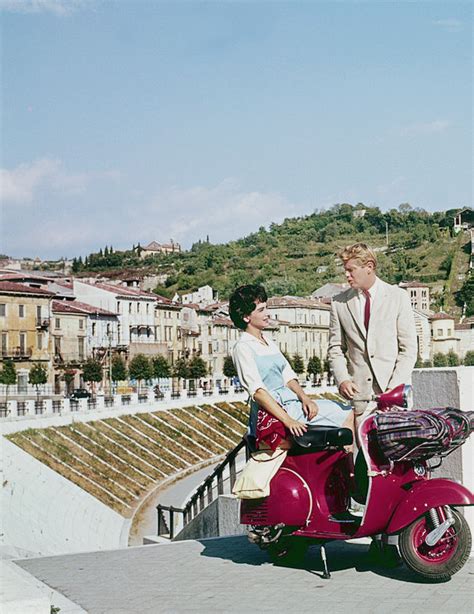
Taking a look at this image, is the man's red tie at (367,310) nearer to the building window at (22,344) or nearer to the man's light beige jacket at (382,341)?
the man's light beige jacket at (382,341)

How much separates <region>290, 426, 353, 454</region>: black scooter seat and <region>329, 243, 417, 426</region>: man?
39 centimetres

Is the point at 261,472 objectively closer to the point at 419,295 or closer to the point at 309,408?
the point at 309,408

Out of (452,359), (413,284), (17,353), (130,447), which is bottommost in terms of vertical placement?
(130,447)

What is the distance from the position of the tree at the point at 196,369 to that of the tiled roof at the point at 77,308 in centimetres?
799

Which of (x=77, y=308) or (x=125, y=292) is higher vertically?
(x=125, y=292)

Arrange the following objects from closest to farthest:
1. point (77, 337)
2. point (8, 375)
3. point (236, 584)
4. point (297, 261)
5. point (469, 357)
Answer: point (236, 584) < point (8, 375) < point (77, 337) < point (469, 357) < point (297, 261)

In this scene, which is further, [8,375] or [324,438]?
[8,375]

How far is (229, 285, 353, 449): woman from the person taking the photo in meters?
6.32

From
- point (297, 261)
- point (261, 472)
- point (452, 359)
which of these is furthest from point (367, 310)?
point (297, 261)

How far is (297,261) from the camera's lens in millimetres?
171250

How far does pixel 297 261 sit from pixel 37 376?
11544 cm

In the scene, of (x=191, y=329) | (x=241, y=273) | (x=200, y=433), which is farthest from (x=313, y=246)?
(x=200, y=433)

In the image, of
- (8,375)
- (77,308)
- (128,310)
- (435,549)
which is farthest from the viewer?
(128,310)

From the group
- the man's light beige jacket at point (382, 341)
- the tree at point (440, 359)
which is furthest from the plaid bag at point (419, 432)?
the tree at point (440, 359)
